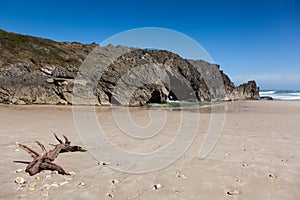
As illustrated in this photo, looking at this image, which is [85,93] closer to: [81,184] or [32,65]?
[32,65]

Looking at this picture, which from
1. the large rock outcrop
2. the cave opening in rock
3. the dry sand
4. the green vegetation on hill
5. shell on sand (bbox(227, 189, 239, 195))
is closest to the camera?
the dry sand

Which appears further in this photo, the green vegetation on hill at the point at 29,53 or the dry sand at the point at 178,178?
the green vegetation on hill at the point at 29,53

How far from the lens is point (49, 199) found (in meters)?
3.21

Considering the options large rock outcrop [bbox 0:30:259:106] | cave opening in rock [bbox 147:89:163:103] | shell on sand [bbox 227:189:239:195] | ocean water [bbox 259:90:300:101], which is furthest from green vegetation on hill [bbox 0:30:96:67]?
ocean water [bbox 259:90:300:101]

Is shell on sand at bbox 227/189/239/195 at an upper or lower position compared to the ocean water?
lower

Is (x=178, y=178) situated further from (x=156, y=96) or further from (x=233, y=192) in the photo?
(x=156, y=96)

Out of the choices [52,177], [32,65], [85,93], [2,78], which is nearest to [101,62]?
[85,93]

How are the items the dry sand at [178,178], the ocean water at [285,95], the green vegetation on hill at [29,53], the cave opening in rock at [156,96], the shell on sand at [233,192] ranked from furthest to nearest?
the ocean water at [285,95] < the cave opening in rock at [156,96] < the green vegetation on hill at [29,53] < the shell on sand at [233,192] < the dry sand at [178,178]

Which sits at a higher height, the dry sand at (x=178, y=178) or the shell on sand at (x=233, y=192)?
the dry sand at (x=178, y=178)

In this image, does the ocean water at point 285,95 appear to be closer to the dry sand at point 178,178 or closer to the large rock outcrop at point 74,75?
the large rock outcrop at point 74,75

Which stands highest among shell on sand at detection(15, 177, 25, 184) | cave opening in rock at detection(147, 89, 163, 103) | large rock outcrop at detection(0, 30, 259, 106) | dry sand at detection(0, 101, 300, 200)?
large rock outcrop at detection(0, 30, 259, 106)

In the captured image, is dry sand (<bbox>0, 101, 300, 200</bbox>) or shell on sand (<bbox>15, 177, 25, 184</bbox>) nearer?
dry sand (<bbox>0, 101, 300, 200</bbox>)

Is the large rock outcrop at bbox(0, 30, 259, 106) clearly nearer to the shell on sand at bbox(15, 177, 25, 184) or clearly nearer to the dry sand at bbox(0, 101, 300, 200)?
the dry sand at bbox(0, 101, 300, 200)

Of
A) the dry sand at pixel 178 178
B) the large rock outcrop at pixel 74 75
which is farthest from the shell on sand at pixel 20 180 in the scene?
the large rock outcrop at pixel 74 75
